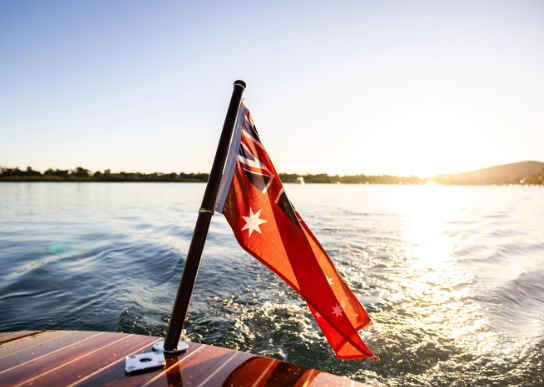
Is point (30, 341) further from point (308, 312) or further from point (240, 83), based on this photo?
point (308, 312)

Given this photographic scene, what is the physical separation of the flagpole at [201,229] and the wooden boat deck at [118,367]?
1.04 ft

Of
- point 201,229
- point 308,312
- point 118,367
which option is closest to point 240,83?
point 201,229

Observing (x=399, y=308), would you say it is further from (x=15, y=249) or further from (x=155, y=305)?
(x=15, y=249)

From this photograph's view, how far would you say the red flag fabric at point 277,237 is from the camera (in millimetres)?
2693

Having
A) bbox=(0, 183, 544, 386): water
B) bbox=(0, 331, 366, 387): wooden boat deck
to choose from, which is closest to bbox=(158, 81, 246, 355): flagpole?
bbox=(0, 331, 366, 387): wooden boat deck

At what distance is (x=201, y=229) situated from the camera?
94.1 inches

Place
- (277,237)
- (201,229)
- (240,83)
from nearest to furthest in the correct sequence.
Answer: (201,229) → (240,83) → (277,237)

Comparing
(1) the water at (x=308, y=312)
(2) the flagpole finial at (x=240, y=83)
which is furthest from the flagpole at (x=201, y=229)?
(1) the water at (x=308, y=312)

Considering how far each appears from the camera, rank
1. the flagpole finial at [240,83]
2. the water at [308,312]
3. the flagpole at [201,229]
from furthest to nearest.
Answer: the water at [308,312] → the flagpole finial at [240,83] → the flagpole at [201,229]

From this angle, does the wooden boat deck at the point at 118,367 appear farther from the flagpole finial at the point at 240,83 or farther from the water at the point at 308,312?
the water at the point at 308,312

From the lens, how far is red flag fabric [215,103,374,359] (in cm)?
269

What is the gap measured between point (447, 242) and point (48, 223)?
25.9m

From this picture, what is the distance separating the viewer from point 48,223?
22.3m

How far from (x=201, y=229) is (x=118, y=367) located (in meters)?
1.27
